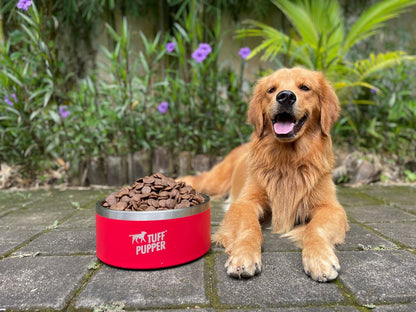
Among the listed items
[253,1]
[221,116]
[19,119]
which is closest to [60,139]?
[19,119]

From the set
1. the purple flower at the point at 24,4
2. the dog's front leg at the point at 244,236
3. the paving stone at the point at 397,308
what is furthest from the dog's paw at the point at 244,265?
the purple flower at the point at 24,4

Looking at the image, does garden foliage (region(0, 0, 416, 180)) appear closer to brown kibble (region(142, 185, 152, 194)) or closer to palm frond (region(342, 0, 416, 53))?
palm frond (region(342, 0, 416, 53))

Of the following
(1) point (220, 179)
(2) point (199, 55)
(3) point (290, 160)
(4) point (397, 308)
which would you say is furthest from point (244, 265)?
(2) point (199, 55)

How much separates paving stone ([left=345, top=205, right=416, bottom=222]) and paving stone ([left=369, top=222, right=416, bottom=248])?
5.1 inches

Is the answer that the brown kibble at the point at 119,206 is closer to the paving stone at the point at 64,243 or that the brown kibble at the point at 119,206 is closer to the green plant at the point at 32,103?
the paving stone at the point at 64,243

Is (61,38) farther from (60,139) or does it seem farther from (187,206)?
(187,206)

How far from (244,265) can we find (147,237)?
418mm

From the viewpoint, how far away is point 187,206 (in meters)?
1.40

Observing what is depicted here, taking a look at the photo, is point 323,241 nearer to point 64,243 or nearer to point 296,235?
point 296,235

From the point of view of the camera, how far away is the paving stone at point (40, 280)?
1062 mm

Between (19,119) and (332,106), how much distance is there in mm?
3074

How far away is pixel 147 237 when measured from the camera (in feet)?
4.18

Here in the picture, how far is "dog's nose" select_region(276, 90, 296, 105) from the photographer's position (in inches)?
70.8

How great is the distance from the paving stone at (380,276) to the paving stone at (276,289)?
0.09 metres
